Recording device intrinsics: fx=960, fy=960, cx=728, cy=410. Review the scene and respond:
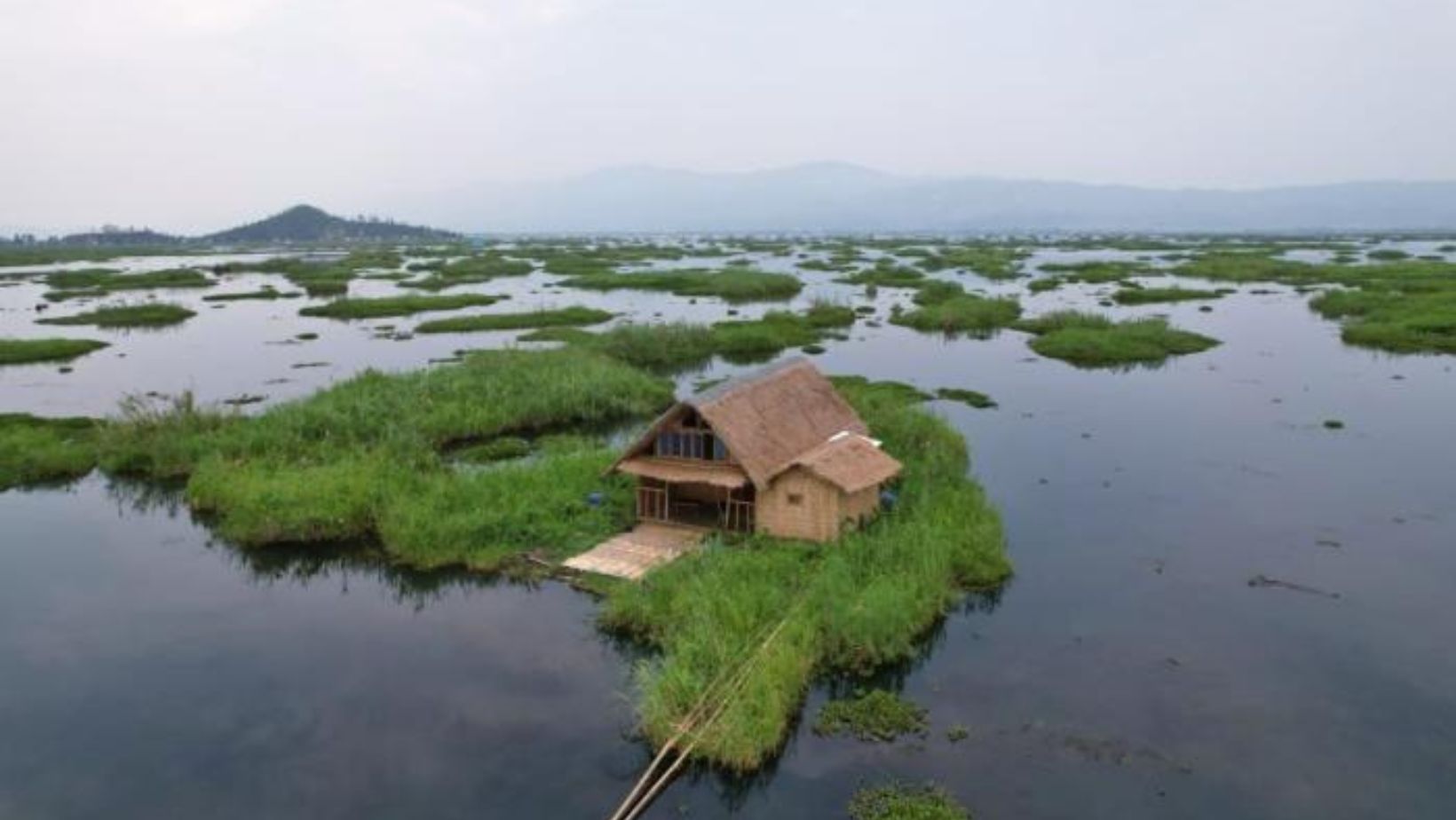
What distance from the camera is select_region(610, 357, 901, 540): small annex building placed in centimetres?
2327

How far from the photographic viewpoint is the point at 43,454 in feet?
107

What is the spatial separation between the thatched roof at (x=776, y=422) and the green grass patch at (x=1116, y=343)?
27902 mm

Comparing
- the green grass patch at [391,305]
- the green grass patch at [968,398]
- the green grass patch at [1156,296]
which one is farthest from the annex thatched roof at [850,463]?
the green grass patch at [1156,296]

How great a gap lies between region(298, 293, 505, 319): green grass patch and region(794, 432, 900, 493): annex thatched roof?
55597mm

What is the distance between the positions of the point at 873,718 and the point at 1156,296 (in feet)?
222

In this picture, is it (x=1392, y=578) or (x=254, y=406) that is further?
(x=254, y=406)

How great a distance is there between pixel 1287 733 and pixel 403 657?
16.9 meters

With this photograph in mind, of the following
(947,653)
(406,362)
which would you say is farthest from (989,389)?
(406,362)

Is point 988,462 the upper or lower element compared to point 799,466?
lower

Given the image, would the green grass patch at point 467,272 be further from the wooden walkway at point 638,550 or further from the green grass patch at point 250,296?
the wooden walkway at point 638,550

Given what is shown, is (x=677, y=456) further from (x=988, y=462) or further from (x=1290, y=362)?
(x=1290, y=362)

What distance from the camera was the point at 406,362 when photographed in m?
51.6

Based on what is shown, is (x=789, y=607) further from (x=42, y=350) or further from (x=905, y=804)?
(x=42, y=350)

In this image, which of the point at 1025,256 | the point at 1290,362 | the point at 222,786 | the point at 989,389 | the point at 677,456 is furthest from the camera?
the point at 1025,256
